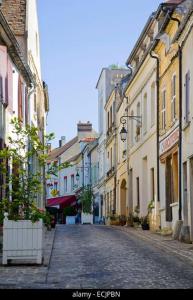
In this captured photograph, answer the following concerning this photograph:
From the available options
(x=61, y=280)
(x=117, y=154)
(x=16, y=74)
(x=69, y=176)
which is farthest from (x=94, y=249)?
(x=69, y=176)

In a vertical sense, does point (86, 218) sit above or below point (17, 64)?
below

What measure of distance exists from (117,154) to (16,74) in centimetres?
1855

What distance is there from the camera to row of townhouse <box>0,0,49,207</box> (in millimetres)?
21013

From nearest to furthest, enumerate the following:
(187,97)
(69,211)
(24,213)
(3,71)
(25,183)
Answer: (24,213)
(25,183)
(187,97)
(3,71)
(69,211)

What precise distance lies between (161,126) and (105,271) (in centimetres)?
1408

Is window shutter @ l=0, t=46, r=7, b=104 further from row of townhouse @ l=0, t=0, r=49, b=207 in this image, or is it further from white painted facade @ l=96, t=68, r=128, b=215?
white painted facade @ l=96, t=68, r=128, b=215

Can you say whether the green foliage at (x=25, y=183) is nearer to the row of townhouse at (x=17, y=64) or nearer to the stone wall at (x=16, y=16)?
the row of townhouse at (x=17, y=64)

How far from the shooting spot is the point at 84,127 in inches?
2830

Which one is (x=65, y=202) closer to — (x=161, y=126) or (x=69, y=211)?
(x=69, y=211)

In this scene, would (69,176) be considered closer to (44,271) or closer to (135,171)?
(135,171)

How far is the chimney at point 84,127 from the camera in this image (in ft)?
234

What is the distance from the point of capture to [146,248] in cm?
1745

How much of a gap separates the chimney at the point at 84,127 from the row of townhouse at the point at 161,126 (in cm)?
2890

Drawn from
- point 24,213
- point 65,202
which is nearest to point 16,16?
point 24,213
